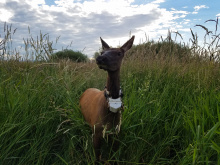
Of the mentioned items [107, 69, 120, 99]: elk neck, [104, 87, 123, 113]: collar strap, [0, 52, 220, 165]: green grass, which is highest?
[107, 69, 120, 99]: elk neck

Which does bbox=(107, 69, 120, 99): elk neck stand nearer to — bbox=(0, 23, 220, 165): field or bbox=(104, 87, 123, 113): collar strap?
bbox=(104, 87, 123, 113): collar strap

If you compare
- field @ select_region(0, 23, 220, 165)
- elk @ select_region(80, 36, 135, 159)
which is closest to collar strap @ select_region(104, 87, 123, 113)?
elk @ select_region(80, 36, 135, 159)

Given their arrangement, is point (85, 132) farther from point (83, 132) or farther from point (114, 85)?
point (114, 85)

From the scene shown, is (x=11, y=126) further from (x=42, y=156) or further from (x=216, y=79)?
(x=216, y=79)

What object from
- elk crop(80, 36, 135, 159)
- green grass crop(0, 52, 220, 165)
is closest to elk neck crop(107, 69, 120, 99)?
elk crop(80, 36, 135, 159)

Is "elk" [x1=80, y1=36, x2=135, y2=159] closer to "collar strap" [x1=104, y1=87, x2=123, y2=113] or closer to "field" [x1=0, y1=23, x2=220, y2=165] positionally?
"collar strap" [x1=104, y1=87, x2=123, y2=113]

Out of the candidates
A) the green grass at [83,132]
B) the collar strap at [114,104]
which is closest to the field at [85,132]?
the green grass at [83,132]

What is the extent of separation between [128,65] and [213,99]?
2746 mm

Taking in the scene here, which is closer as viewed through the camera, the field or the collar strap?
the collar strap

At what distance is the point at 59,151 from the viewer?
267 cm

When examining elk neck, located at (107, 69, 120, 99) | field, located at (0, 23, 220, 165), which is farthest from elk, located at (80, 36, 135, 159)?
field, located at (0, 23, 220, 165)

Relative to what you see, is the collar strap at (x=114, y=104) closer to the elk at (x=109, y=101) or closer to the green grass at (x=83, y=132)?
the elk at (x=109, y=101)

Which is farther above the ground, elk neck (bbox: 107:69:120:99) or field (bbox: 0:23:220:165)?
elk neck (bbox: 107:69:120:99)

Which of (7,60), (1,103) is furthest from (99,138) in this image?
(7,60)
